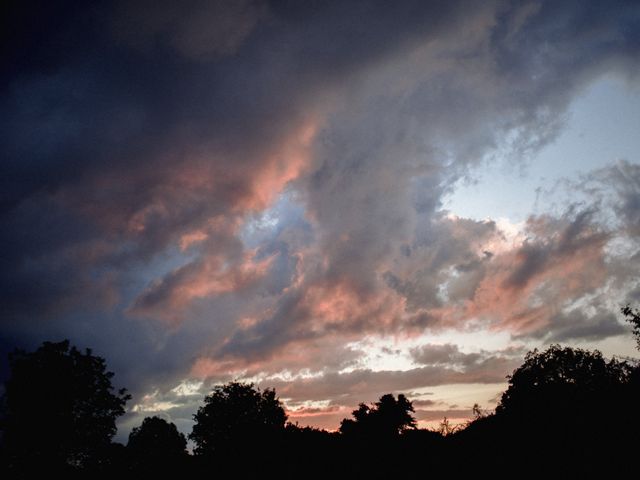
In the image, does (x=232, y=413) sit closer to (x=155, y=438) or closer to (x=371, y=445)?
(x=155, y=438)

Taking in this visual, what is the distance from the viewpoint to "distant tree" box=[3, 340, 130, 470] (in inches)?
1248

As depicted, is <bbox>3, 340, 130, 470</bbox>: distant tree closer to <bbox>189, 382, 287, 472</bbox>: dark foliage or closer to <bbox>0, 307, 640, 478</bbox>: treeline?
→ <bbox>0, 307, 640, 478</bbox>: treeline

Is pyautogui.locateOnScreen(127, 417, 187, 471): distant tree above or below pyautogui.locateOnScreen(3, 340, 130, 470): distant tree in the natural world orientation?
below

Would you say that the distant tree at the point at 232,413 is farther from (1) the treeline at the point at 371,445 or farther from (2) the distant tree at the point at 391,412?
(1) the treeline at the point at 371,445

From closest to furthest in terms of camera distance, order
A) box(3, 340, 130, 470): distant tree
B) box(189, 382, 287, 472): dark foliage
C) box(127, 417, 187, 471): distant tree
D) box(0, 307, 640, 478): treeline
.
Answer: box(0, 307, 640, 478): treeline < box(3, 340, 130, 470): distant tree < box(189, 382, 287, 472): dark foliage < box(127, 417, 187, 471): distant tree

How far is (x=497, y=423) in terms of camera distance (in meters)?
17.1

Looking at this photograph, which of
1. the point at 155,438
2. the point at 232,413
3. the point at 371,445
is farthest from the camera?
the point at 155,438

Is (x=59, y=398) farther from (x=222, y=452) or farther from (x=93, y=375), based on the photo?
(x=222, y=452)

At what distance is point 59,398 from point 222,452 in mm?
25882

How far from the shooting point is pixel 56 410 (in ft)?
107

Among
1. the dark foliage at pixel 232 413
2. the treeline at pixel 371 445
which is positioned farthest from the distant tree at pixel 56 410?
the dark foliage at pixel 232 413

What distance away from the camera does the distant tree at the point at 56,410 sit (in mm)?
31703

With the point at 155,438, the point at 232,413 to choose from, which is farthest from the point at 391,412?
the point at 155,438

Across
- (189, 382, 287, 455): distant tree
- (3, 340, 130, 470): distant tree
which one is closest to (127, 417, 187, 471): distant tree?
(189, 382, 287, 455): distant tree
